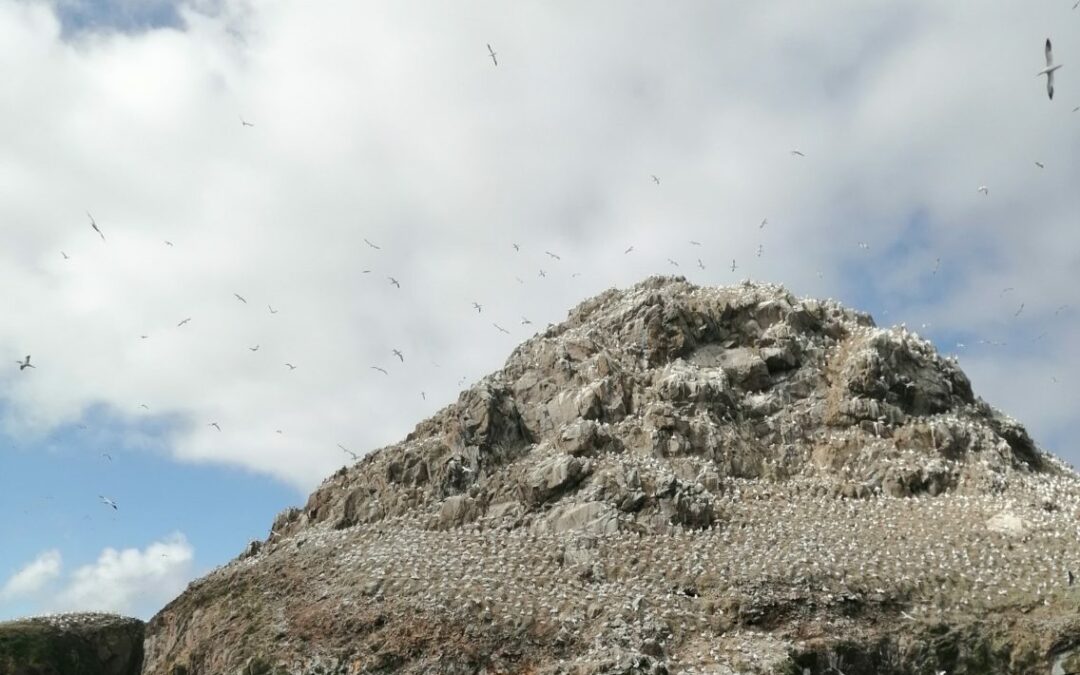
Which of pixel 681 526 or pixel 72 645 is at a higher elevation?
pixel 681 526

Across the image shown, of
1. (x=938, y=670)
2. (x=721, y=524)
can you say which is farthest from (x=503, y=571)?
(x=938, y=670)

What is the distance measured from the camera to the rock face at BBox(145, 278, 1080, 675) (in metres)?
28.8

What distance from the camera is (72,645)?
28125 millimetres

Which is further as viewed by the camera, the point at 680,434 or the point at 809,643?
the point at 680,434

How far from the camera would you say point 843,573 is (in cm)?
3144

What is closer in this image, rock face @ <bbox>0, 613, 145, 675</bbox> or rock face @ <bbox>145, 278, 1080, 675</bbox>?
rock face @ <bbox>0, 613, 145, 675</bbox>

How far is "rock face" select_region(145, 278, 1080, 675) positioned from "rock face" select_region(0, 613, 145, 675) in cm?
332

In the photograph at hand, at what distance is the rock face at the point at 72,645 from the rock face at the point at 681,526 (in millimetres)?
3321

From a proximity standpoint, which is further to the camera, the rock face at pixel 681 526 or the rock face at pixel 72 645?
the rock face at pixel 681 526

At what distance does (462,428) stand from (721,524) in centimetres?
1465

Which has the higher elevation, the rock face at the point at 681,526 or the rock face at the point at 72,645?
the rock face at the point at 681,526

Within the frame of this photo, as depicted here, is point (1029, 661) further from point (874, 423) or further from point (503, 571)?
point (503, 571)

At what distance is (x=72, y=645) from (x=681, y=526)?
921 inches

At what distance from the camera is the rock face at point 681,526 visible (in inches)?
1135
